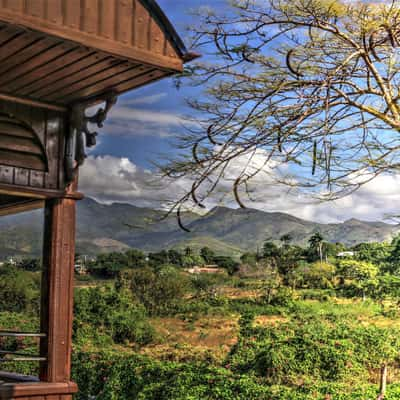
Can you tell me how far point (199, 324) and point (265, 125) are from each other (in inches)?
388

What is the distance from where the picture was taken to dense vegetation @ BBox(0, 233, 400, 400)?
30.9ft

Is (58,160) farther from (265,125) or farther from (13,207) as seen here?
(265,125)

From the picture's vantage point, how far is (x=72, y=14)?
137 inches

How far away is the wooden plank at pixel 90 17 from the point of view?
352 centimetres

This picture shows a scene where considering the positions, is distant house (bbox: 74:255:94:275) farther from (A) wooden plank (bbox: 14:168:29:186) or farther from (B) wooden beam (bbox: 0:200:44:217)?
(A) wooden plank (bbox: 14:168:29:186)

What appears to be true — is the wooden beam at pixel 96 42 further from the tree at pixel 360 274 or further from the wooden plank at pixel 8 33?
the tree at pixel 360 274

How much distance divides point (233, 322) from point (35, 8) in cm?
1237

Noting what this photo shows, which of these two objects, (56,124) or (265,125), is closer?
(56,124)

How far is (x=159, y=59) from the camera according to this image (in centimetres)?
376

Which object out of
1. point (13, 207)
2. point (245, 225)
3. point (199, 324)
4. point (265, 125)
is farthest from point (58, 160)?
point (245, 225)

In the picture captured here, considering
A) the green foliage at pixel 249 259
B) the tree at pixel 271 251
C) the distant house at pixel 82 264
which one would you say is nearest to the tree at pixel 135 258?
the distant house at pixel 82 264

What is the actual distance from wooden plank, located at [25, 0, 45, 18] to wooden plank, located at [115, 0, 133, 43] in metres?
0.43

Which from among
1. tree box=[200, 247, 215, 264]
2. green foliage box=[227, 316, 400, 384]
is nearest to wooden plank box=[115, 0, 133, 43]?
green foliage box=[227, 316, 400, 384]

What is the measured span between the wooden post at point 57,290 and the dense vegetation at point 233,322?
4181mm
